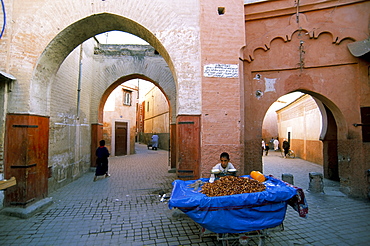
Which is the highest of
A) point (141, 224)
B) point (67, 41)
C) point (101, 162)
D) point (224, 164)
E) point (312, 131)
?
point (67, 41)

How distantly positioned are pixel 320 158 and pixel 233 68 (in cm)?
887

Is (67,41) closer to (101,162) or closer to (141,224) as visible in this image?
(101,162)

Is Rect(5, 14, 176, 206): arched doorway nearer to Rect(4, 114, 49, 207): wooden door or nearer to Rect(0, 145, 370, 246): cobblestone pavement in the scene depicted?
Rect(4, 114, 49, 207): wooden door

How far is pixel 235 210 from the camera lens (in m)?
2.84

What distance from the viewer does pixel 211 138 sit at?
15.9 feet

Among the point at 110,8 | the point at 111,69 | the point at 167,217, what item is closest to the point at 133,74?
the point at 111,69

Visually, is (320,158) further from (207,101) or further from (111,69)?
(111,69)

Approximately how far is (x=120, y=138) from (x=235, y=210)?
1439 centimetres

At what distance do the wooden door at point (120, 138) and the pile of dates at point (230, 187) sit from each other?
44.0 ft

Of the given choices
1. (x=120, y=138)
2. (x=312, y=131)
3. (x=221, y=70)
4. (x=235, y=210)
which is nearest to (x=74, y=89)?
(x=221, y=70)

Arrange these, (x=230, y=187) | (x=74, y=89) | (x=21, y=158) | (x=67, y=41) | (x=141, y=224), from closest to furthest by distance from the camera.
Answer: (x=230, y=187) → (x=141, y=224) → (x=21, y=158) → (x=67, y=41) → (x=74, y=89)

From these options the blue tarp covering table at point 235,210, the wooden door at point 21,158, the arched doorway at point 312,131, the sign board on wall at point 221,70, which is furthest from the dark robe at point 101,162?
the arched doorway at point 312,131

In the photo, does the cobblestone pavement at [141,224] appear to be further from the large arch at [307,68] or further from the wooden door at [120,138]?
the wooden door at [120,138]

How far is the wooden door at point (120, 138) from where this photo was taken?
52.0 feet
